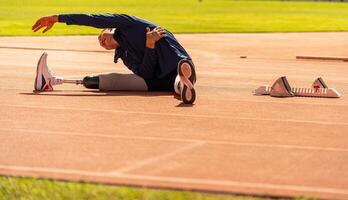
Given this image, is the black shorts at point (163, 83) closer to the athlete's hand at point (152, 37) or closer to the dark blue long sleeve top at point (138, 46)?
the dark blue long sleeve top at point (138, 46)

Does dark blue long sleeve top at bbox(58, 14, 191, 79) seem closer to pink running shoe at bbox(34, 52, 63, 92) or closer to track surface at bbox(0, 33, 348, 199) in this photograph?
track surface at bbox(0, 33, 348, 199)

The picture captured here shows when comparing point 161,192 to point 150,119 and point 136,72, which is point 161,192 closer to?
point 150,119

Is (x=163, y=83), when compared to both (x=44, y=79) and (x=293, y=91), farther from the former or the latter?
(x=293, y=91)

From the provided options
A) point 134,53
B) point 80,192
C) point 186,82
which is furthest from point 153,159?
point 134,53

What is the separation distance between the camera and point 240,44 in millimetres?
27766

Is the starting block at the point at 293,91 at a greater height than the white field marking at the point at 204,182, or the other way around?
the white field marking at the point at 204,182

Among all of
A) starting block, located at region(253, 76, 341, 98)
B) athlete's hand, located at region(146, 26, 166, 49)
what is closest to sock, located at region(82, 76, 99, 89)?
athlete's hand, located at region(146, 26, 166, 49)

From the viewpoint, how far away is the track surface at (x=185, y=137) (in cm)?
767

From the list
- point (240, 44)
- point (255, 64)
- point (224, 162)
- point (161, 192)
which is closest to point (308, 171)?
point (224, 162)

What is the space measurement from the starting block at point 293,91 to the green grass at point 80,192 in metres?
6.87

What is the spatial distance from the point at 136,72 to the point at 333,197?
7.19 meters

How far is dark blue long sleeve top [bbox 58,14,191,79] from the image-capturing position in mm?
13422

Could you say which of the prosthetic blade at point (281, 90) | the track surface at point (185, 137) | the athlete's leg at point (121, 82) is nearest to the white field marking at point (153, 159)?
the track surface at point (185, 137)

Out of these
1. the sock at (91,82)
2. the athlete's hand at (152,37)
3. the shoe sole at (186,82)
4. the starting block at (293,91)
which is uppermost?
the athlete's hand at (152,37)
